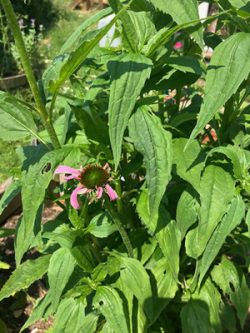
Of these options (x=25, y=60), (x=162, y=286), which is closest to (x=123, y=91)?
(x=25, y=60)

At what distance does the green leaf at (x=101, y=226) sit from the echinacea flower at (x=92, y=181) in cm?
16

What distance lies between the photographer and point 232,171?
3.95 ft

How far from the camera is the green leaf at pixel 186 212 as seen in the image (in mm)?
1211

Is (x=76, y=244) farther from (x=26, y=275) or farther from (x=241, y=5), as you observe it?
(x=241, y=5)

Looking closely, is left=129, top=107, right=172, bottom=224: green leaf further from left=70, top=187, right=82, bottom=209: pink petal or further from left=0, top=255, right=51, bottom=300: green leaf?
left=0, top=255, right=51, bottom=300: green leaf

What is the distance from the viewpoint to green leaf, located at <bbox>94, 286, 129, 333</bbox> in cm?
122

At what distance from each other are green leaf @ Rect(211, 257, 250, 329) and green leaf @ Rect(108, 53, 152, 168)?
0.69 m

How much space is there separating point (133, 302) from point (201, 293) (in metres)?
0.21

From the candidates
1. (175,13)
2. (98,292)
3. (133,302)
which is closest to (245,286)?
(133,302)

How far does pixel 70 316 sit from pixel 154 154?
579 mm

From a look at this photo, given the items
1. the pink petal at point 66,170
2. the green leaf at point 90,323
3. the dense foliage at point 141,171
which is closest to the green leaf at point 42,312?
the dense foliage at point 141,171

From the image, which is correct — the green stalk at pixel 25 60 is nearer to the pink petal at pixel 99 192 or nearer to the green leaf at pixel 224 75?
the pink petal at pixel 99 192

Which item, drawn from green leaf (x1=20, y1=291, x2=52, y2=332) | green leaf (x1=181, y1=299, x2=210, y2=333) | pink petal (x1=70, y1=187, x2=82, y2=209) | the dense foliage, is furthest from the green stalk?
green leaf (x1=181, y1=299, x2=210, y2=333)

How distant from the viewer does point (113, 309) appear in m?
1.23
